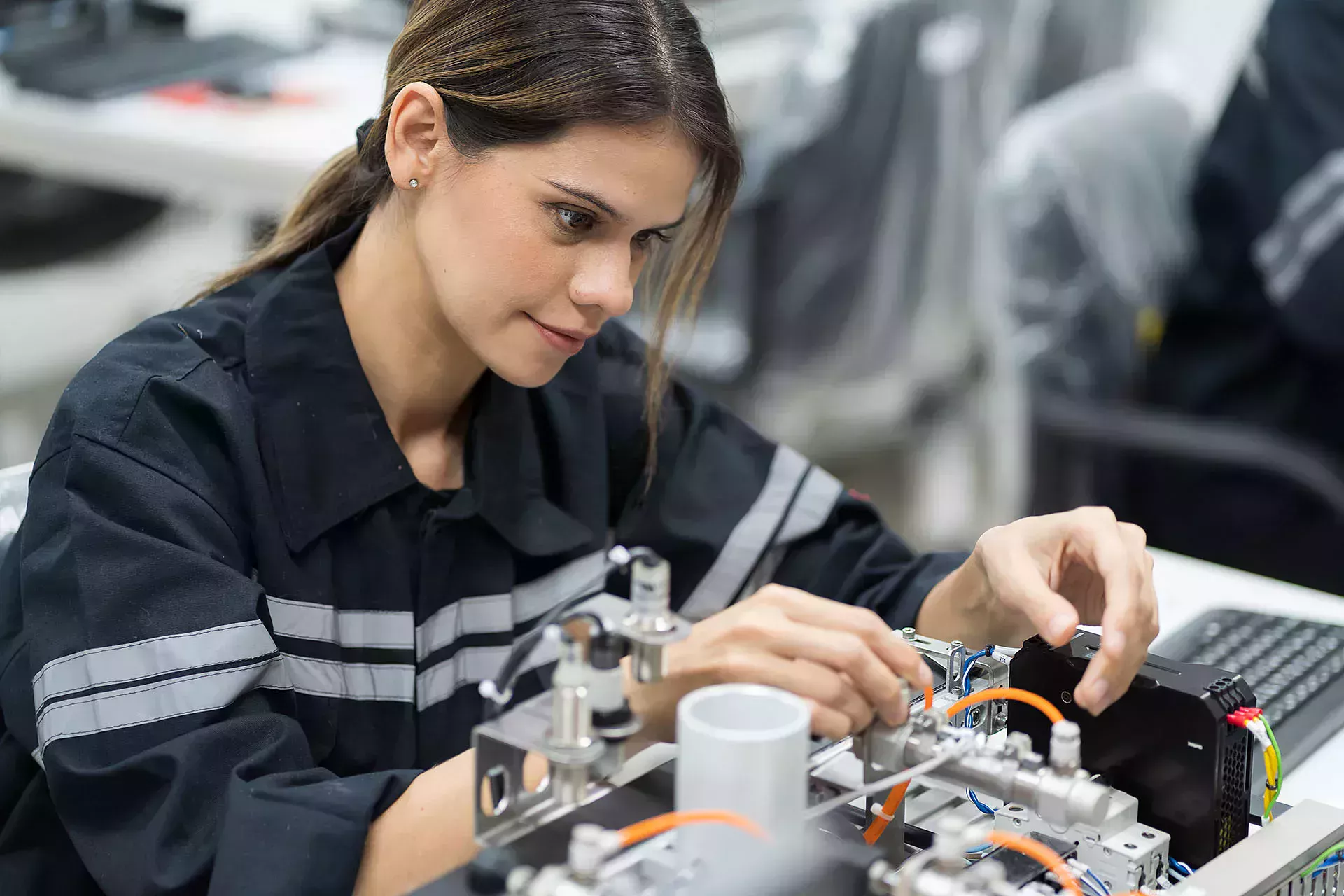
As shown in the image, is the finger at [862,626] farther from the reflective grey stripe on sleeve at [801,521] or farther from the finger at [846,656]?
the reflective grey stripe on sleeve at [801,521]

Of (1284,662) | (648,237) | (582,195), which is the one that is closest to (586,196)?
(582,195)

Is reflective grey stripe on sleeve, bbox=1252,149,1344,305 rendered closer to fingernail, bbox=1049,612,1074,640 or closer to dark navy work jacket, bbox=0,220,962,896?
dark navy work jacket, bbox=0,220,962,896

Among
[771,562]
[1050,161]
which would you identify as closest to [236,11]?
[1050,161]

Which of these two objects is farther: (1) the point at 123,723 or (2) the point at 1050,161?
(2) the point at 1050,161

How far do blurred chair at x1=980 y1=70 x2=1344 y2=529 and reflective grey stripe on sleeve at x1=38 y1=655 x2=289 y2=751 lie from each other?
1.44 m

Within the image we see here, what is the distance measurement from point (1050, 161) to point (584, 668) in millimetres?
1913

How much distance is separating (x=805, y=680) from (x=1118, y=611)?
0.27 meters

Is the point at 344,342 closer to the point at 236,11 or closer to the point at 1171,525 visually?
the point at 236,11

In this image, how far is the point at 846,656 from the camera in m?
0.86

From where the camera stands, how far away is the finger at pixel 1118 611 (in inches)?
Result: 37.5

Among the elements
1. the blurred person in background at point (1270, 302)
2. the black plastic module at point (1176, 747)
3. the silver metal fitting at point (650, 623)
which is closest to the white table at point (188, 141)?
the blurred person in background at point (1270, 302)

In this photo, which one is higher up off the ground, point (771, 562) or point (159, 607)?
point (159, 607)

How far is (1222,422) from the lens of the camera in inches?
103

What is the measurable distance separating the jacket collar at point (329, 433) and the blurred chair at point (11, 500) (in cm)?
22
